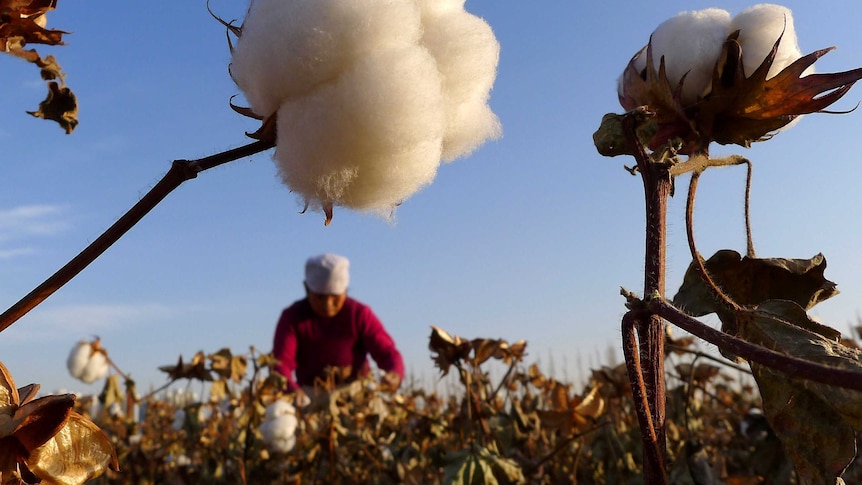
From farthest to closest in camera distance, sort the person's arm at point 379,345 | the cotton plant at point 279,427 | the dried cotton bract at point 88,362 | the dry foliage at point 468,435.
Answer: the person's arm at point 379,345, the dried cotton bract at point 88,362, the cotton plant at point 279,427, the dry foliage at point 468,435

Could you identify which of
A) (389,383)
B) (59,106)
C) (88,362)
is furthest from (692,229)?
(88,362)

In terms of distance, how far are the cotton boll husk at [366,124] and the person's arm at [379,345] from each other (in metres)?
4.42

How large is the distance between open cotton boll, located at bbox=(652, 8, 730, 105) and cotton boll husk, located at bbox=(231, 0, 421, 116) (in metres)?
0.29

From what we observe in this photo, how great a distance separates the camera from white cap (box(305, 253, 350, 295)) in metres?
5.20

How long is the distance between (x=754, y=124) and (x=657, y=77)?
0.12m

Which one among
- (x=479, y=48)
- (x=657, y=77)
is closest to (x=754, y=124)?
(x=657, y=77)

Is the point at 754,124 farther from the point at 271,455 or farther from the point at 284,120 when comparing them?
the point at 271,455

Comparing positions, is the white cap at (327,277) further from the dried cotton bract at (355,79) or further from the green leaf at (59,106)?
the dried cotton bract at (355,79)

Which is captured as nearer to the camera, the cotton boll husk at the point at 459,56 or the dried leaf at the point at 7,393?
the dried leaf at the point at 7,393

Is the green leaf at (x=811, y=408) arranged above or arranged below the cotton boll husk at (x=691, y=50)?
below

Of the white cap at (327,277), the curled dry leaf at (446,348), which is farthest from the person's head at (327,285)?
the curled dry leaf at (446,348)

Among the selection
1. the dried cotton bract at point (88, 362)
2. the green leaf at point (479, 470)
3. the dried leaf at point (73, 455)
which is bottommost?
the dried leaf at point (73, 455)

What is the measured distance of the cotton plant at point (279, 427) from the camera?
9.16 feet

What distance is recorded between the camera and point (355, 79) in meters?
0.67
